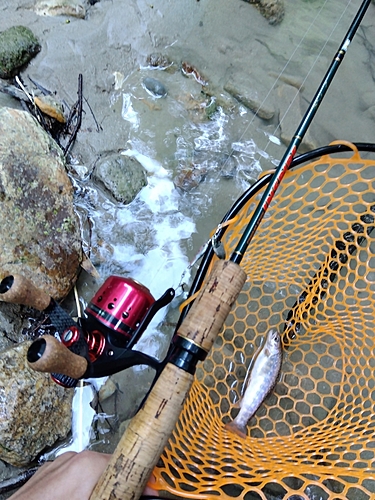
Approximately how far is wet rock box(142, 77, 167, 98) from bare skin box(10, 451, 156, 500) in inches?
99.9

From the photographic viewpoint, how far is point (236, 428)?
216 centimetres

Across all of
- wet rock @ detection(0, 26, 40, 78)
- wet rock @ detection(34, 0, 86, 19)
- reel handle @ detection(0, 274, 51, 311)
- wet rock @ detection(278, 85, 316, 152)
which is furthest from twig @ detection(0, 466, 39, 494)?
wet rock @ detection(34, 0, 86, 19)

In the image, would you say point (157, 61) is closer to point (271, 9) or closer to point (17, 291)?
point (271, 9)

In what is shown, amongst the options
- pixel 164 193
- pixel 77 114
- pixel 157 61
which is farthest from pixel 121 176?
pixel 157 61

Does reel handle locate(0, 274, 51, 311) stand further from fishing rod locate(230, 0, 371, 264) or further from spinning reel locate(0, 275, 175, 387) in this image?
fishing rod locate(230, 0, 371, 264)

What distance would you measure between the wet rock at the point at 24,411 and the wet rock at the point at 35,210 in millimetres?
452

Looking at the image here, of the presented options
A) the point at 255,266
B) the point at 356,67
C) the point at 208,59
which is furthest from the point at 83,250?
the point at 356,67

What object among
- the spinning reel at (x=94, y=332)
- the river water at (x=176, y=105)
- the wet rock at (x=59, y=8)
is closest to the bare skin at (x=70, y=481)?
the spinning reel at (x=94, y=332)

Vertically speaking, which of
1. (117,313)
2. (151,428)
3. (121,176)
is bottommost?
(151,428)

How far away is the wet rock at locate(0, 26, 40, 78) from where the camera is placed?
2.94m

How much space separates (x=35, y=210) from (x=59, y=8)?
5.83 ft

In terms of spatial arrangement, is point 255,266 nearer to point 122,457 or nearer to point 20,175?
point 122,457

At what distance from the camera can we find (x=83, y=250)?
2.73 meters

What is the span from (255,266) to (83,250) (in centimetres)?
113
